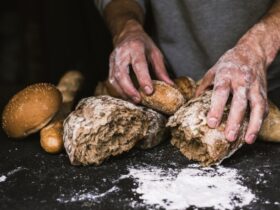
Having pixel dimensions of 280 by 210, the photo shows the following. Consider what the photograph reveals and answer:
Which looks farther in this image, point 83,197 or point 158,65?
point 158,65

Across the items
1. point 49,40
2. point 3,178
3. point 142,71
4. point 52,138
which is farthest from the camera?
point 49,40

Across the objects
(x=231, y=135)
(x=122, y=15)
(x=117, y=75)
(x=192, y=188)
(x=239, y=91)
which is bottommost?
(x=192, y=188)

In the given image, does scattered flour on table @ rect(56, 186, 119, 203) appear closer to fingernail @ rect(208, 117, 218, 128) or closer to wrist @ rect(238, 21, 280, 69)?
fingernail @ rect(208, 117, 218, 128)

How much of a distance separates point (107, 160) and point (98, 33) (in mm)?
2066

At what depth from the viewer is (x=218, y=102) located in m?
1.48

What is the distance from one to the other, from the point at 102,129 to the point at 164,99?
0.27m

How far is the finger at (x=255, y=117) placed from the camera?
1.49m

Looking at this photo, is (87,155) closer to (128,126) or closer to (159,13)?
(128,126)

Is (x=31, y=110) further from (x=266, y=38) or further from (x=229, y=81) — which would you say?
(x=266, y=38)

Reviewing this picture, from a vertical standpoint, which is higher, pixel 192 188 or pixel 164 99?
pixel 164 99

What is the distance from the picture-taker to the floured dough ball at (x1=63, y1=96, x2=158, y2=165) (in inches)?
58.3

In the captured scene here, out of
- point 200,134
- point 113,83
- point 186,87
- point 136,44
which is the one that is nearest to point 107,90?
point 113,83

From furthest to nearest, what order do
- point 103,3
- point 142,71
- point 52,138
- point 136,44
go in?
point 103,3 < point 136,44 < point 142,71 < point 52,138

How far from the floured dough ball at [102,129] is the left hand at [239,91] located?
242 mm
